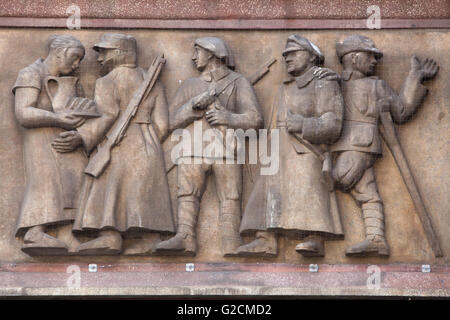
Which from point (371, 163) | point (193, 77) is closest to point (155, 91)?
point (193, 77)

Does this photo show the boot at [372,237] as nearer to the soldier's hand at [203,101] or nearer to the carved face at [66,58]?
the soldier's hand at [203,101]

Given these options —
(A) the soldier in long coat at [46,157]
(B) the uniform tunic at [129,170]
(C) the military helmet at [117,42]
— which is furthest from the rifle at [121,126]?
(C) the military helmet at [117,42]

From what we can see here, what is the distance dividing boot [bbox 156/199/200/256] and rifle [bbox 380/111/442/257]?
1935mm

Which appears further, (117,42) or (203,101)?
(117,42)

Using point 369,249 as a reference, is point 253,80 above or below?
above

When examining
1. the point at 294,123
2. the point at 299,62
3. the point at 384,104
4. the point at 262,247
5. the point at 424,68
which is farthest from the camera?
the point at 424,68

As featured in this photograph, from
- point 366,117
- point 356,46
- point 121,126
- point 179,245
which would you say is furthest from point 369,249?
point 121,126

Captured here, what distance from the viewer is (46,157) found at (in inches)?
463

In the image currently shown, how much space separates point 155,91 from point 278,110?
1207 mm

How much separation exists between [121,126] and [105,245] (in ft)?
3.84

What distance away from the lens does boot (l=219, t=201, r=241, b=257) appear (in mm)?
11586

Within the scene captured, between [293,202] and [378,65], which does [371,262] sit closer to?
[293,202]

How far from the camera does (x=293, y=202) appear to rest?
11.6 metres

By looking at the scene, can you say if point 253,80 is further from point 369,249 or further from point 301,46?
point 369,249
